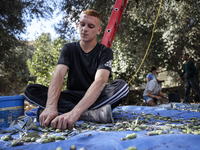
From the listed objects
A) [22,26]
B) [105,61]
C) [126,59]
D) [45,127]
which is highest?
[22,26]

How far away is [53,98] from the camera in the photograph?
5.98 ft

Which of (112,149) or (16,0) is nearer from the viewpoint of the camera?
(112,149)

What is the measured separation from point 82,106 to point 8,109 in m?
0.91

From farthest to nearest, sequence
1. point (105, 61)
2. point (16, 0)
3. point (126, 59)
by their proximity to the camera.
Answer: point (126, 59) < point (16, 0) < point (105, 61)

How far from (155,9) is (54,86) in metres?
5.35

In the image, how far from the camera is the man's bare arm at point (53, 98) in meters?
1.67

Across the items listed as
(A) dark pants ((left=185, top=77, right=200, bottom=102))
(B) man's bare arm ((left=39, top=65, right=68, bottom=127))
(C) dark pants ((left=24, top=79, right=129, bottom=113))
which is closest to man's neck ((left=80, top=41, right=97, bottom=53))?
(B) man's bare arm ((left=39, top=65, right=68, bottom=127))

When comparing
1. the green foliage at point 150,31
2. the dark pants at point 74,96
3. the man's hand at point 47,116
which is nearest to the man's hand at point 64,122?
the man's hand at point 47,116

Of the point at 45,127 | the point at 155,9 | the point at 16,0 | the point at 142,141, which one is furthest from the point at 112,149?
the point at 155,9

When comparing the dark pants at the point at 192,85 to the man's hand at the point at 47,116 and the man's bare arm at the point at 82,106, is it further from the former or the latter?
the man's hand at the point at 47,116

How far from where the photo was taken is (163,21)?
7113 millimetres

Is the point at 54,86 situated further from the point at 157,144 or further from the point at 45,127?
the point at 157,144

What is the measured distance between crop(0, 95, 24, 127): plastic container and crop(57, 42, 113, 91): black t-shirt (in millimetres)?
668

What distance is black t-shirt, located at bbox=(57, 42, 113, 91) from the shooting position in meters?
2.24
